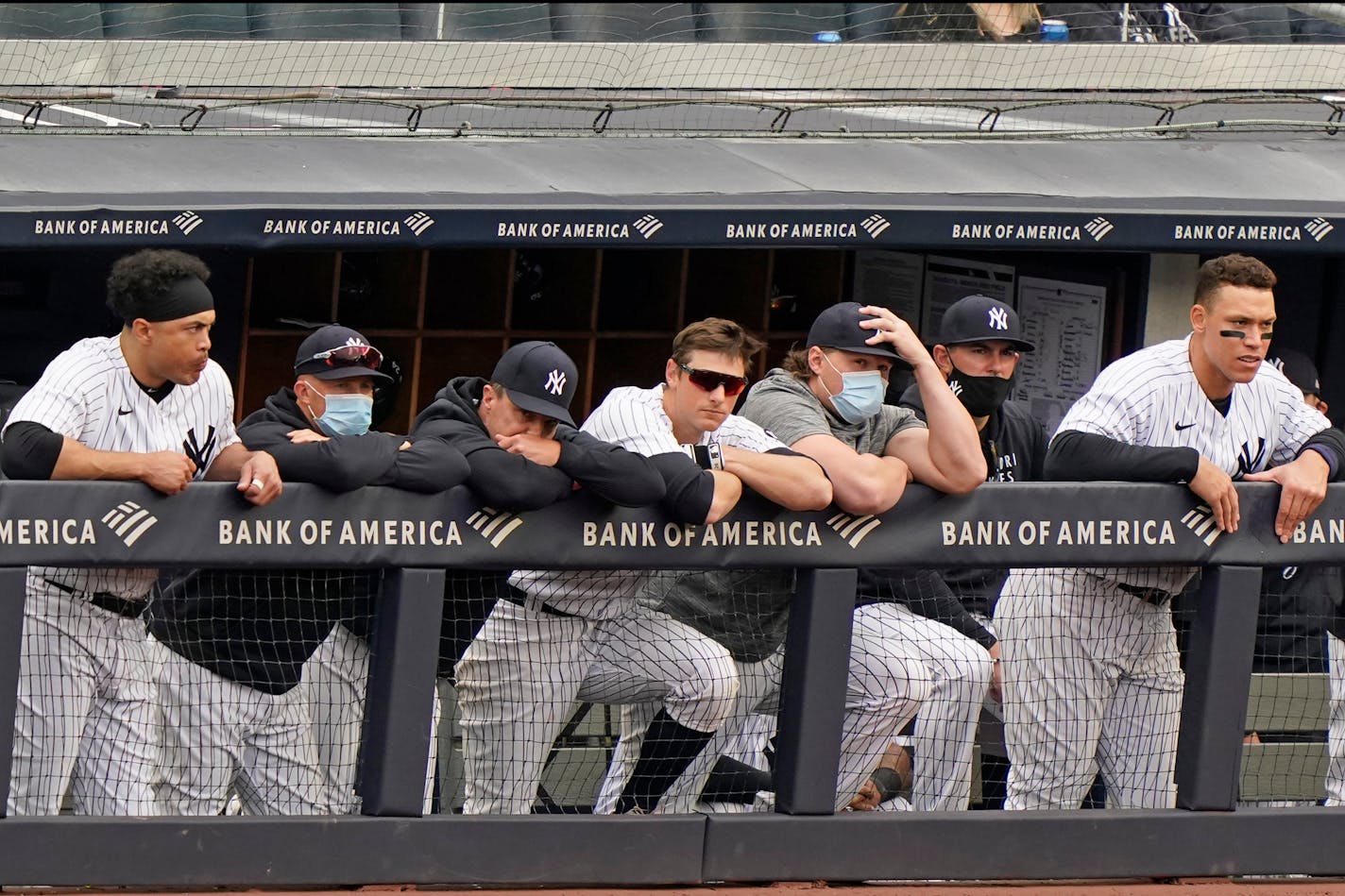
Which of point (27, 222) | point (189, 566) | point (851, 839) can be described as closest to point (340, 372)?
point (189, 566)

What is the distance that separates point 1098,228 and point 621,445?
4102 mm

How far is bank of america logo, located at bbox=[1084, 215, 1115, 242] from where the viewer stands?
24.0 ft

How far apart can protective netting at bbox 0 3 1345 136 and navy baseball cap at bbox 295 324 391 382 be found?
3833 mm

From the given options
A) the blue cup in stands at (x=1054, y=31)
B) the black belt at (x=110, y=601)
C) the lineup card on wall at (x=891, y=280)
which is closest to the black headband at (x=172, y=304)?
the black belt at (x=110, y=601)

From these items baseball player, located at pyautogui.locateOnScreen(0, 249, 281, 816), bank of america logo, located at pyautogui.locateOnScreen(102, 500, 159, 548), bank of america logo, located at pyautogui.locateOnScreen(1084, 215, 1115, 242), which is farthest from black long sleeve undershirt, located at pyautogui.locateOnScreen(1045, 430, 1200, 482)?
bank of america logo, located at pyautogui.locateOnScreen(1084, 215, 1115, 242)

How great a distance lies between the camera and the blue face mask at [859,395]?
4102mm

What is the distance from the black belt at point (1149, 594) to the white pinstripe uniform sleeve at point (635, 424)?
1.06 meters

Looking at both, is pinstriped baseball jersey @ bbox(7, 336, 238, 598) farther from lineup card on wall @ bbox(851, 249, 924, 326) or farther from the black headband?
lineup card on wall @ bbox(851, 249, 924, 326)

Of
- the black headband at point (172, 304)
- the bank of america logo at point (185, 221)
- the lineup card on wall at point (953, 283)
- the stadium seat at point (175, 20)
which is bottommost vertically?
the black headband at point (172, 304)

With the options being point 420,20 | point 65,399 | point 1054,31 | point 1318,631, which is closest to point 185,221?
point 65,399

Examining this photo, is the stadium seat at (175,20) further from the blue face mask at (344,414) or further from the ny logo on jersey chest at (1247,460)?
the ny logo on jersey chest at (1247,460)

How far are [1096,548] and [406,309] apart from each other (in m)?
4.85

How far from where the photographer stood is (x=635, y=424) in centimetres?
389

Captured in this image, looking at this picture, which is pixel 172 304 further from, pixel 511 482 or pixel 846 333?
pixel 846 333
